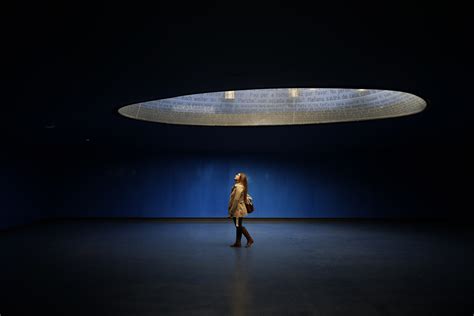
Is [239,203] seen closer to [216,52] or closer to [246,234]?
[246,234]

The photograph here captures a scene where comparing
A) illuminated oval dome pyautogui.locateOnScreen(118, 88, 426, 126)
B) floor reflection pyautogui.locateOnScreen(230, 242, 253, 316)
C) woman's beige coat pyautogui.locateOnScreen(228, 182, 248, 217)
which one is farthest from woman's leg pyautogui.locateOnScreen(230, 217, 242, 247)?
illuminated oval dome pyautogui.locateOnScreen(118, 88, 426, 126)

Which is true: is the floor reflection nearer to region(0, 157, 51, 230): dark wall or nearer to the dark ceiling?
the dark ceiling

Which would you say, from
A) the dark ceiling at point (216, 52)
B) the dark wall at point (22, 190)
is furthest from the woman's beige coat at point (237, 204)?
the dark wall at point (22, 190)

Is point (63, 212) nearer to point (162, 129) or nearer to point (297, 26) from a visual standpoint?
point (162, 129)

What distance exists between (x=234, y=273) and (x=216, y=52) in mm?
4398

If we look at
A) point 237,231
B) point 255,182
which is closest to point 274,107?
point 237,231

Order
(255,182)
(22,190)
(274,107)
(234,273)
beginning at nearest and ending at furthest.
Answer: (234,273) → (274,107) → (22,190) → (255,182)

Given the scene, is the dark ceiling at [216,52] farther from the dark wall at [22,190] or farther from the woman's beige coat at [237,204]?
the dark wall at [22,190]

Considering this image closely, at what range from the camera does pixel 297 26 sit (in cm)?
498

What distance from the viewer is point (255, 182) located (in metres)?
19.2

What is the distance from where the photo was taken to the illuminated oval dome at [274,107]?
12.1 metres

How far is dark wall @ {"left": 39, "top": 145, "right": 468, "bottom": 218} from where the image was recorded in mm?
18891

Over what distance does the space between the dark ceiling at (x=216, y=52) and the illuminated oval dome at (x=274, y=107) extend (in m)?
1.47

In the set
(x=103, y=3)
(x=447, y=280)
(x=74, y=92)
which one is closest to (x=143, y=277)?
(x=74, y=92)
